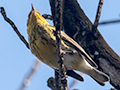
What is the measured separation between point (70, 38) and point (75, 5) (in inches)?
26.8

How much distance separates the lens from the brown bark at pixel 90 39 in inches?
143

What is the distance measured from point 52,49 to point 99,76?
39.4 inches

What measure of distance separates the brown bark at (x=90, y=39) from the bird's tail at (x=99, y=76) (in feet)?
0.27

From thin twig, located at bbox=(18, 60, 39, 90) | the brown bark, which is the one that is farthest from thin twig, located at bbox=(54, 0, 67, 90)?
the brown bark

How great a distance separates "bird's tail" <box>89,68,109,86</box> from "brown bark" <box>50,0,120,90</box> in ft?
0.27

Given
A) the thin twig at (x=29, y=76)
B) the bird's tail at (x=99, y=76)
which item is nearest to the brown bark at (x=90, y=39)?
the bird's tail at (x=99, y=76)

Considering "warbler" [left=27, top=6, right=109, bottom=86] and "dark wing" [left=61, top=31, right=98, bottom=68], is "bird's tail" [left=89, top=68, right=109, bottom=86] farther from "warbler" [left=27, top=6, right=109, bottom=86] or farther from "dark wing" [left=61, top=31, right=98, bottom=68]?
"dark wing" [left=61, top=31, right=98, bottom=68]

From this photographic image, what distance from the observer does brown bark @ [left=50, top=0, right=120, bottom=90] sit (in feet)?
11.9

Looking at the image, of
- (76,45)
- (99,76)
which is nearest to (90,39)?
(76,45)

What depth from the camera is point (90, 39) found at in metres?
3.83

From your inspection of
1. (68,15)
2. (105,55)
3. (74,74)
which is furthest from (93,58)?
(68,15)

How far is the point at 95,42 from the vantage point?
12.5 feet

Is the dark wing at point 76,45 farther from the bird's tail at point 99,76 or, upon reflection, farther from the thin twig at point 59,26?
the thin twig at point 59,26

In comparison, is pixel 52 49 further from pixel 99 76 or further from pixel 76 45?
pixel 99 76
